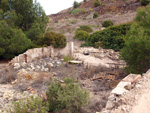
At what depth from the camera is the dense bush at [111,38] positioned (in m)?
15.0

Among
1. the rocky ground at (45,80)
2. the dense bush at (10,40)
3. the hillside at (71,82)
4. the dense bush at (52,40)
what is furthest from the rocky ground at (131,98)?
the dense bush at (10,40)

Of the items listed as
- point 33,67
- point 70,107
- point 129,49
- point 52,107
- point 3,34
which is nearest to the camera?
point 70,107

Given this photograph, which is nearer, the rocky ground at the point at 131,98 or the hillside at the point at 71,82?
the rocky ground at the point at 131,98

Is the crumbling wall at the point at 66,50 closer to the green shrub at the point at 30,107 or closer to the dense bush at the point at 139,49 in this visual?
the dense bush at the point at 139,49

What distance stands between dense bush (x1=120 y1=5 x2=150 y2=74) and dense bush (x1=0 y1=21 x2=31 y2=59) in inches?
274

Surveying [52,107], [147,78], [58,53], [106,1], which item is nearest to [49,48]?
[58,53]

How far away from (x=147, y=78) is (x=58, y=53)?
27.1ft

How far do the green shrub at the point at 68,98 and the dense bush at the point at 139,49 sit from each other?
3668 mm

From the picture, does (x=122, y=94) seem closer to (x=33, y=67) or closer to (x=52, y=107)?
(x=52, y=107)

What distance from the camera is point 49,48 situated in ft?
37.4

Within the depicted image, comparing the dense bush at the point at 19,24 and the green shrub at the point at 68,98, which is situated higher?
the dense bush at the point at 19,24

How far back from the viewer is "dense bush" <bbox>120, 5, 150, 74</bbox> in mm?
6354

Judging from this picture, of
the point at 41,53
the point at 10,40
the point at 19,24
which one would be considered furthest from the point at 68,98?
the point at 19,24

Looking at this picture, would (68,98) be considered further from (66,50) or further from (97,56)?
(97,56)
